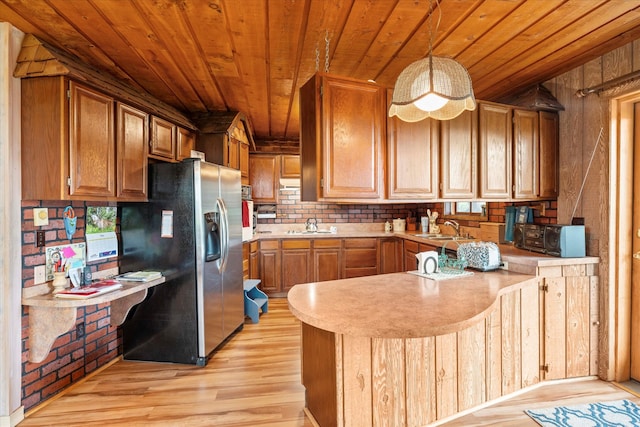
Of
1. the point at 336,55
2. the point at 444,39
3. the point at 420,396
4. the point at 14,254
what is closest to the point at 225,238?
the point at 14,254

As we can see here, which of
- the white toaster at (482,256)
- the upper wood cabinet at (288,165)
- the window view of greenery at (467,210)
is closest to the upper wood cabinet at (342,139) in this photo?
the white toaster at (482,256)

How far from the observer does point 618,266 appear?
2.48m

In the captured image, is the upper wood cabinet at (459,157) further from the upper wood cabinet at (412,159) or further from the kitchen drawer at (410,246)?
the kitchen drawer at (410,246)

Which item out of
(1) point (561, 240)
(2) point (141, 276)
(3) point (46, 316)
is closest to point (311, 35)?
(2) point (141, 276)

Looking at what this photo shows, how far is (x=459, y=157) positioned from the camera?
8.82ft

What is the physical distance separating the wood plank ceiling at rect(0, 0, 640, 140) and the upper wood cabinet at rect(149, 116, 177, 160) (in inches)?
13.3

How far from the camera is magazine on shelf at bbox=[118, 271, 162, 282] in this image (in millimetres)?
2588

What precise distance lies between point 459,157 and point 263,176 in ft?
10.2

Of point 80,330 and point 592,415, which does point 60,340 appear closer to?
point 80,330

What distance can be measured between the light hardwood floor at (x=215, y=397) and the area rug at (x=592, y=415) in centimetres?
7

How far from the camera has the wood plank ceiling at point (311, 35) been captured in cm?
181

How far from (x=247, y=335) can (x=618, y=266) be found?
3.21m

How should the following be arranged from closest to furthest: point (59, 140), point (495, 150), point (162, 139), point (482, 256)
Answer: point (59, 140) → point (482, 256) → point (495, 150) → point (162, 139)

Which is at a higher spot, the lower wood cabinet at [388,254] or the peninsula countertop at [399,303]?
the peninsula countertop at [399,303]
